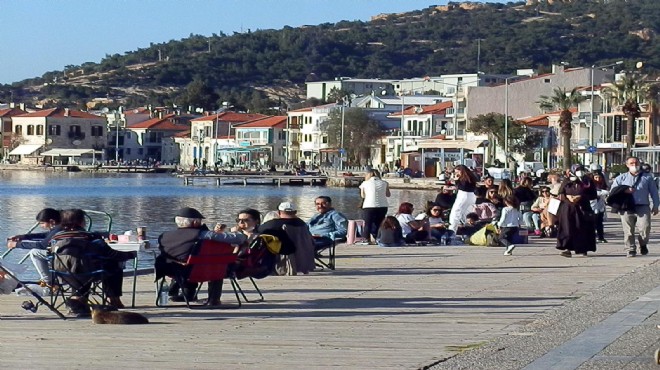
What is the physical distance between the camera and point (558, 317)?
11711 millimetres

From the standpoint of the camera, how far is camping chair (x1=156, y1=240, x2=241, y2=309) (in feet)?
39.7

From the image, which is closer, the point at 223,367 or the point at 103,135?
the point at 223,367

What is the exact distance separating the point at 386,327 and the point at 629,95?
247 ft

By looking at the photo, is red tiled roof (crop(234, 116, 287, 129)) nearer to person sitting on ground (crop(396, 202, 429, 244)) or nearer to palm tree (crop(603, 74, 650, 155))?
palm tree (crop(603, 74, 650, 155))

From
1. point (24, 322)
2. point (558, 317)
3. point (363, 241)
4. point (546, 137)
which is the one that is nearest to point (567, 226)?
point (363, 241)

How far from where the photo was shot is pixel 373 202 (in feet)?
70.5

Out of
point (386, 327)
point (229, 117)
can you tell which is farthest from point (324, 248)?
point (229, 117)

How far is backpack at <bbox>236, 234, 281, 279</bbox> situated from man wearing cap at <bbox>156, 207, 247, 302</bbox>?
0.63 m

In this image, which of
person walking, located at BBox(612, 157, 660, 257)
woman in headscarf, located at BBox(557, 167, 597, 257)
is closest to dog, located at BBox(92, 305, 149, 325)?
woman in headscarf, located at BBox(557, 167, 597, 257)

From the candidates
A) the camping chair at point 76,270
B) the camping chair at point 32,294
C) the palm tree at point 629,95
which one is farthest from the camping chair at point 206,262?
the palm tree at point 629,95

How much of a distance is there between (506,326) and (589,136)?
80620 mm

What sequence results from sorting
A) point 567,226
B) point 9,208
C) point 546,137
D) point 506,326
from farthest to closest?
1. point 546,137
2. point 9,208
3. point 567,226
4. point 506,326

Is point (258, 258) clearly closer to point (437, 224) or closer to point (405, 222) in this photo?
point (405, 222)

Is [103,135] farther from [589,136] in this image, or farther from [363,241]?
[363,241]
